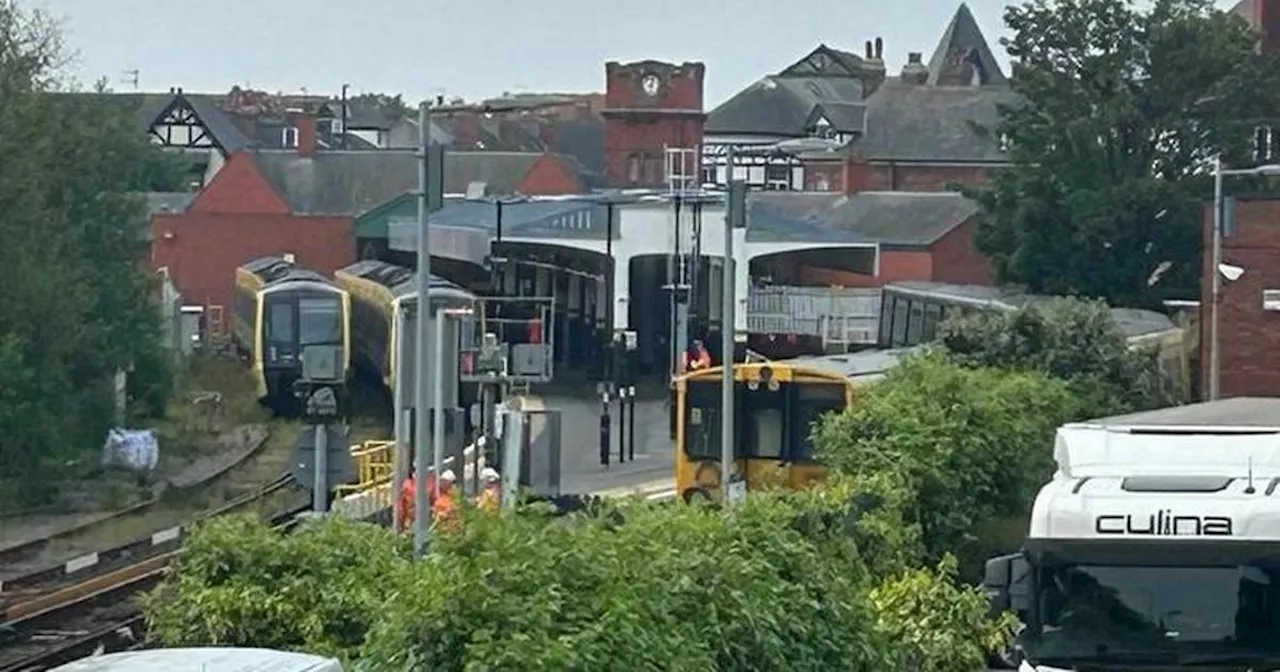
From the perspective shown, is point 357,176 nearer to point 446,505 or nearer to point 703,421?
point 703,421

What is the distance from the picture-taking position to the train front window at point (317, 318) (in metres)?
53.4

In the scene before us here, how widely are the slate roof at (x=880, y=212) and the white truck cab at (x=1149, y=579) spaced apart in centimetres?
5396

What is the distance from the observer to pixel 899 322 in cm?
5588

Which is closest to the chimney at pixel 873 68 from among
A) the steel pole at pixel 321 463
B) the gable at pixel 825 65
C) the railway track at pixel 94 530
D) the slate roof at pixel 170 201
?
the gable at pixel 825 65

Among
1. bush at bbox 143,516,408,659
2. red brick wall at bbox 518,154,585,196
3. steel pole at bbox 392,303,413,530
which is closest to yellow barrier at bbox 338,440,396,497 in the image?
steel pole at bbox 392,303,413,530

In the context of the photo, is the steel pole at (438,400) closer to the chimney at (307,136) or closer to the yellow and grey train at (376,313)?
the yellow and grey train at (376,313)

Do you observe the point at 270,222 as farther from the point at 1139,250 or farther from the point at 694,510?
the point at 694,510

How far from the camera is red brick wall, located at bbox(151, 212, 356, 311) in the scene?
8219 centimetres

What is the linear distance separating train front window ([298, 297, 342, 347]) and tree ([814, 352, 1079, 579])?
2527 centimetres

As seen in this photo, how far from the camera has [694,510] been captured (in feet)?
48.9

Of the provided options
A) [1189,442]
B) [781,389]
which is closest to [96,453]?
[781,389]

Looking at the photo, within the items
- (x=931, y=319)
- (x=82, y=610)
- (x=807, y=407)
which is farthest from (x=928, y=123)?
(x=82, y=610)

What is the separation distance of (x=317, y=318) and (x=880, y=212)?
34.7m

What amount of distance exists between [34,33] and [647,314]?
71.8 ft
